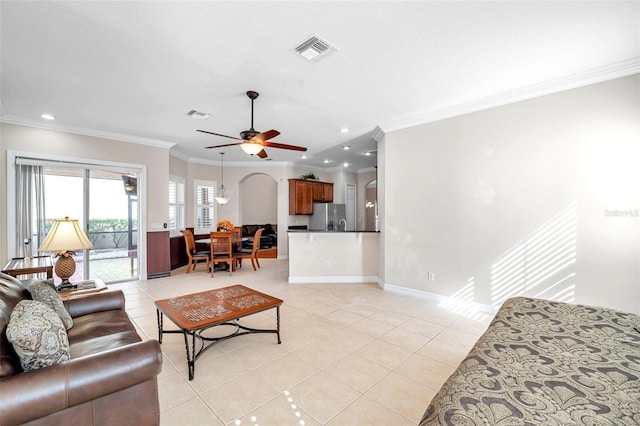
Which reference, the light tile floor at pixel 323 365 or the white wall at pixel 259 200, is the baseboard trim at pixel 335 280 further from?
the white wall at pixel 259 200

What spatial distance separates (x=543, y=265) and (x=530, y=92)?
6.80 ft

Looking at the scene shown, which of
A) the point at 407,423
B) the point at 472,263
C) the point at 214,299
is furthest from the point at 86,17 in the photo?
the point at 472,263

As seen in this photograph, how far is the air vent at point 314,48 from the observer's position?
2.42m

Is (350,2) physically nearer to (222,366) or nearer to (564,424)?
(564,424)

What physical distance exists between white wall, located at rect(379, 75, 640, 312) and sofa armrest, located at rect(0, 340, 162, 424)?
376 centimetres

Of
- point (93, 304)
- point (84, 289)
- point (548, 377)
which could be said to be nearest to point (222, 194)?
point (84, 289)

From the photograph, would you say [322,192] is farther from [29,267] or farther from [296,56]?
[29,267]

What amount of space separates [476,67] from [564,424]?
3088 mm

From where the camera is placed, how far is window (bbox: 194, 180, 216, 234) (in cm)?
765

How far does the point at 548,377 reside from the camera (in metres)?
1.13

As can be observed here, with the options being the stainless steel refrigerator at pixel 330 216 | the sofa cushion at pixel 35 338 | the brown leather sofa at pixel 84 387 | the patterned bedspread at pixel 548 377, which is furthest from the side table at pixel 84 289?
the stainless steel refrigerator at pixel 330 216

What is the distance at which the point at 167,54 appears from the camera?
103 inches

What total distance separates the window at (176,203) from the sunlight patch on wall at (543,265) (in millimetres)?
6753

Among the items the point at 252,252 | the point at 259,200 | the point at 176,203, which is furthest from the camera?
the point at 259,200
